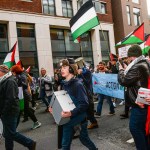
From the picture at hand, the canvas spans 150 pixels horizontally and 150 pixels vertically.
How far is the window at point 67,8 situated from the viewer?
2231 cm

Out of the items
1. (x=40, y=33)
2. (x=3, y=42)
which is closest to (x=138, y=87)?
(x=3, y=42)

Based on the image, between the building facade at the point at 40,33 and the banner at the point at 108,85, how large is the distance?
9.41 metres

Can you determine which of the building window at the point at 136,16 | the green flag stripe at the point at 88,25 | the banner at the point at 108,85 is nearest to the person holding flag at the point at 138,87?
the green flag stripe at the point at 88,25

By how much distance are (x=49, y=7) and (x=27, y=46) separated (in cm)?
410

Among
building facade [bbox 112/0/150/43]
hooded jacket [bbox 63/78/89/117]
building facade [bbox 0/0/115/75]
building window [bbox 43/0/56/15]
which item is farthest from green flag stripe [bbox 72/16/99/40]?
building facade [bbox 112/0/150/43]

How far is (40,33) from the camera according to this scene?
20078 millimetres

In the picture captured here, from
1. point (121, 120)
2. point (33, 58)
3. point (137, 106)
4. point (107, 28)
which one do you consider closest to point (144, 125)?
point (137, 106)

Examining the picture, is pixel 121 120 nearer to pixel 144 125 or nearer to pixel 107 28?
pixel 144 125

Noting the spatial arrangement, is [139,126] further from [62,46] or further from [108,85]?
[62,46]

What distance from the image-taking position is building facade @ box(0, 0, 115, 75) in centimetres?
1847

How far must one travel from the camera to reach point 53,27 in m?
21.6

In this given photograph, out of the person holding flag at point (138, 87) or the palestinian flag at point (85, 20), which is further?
the palestinian flag at point (85, 20)

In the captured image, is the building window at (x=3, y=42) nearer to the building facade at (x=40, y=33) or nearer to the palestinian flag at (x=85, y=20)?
the building facade at (x=40, y=33)

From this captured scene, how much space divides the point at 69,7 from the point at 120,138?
61.2 ft
